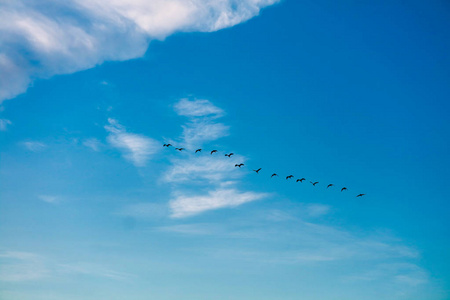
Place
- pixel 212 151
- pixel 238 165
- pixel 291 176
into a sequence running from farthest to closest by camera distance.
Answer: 1. pixel 238 165
2. pixel 291 176
3. pixel 212 151

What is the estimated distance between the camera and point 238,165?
120ft

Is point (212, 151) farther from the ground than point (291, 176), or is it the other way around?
point (212, 151)

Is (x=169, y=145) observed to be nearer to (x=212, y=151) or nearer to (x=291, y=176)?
(x=212, y=151)

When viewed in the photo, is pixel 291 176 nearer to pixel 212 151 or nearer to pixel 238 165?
pixel 238 165

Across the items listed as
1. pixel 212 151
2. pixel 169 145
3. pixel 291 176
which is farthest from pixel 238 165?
pixel 169 145

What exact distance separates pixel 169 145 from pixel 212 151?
58.7ft

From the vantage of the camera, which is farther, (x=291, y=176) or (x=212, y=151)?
(x=291, y=176)

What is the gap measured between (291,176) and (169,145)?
148 ft

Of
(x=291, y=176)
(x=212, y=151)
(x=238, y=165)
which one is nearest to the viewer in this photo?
(x=212, y=151)

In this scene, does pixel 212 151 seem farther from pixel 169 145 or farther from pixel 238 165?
pixel 169 145

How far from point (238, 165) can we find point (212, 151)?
40.5 feet

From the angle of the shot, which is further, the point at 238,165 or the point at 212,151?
the point at 238,165

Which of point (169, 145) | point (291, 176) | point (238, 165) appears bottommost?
point (291, 176)

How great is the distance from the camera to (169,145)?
36062 mm
